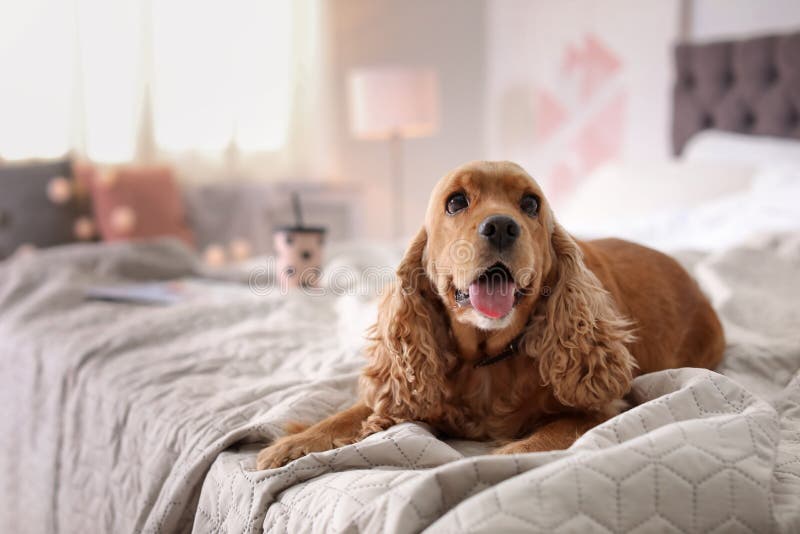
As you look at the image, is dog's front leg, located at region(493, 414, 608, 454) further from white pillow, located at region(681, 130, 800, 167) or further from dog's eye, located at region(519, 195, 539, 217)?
white pillow, located at region(681, 130, 800, 167)

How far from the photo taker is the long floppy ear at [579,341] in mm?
1167

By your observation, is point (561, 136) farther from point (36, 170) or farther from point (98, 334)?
point (98, 334)

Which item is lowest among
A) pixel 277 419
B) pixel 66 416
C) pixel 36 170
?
pixel 66 416

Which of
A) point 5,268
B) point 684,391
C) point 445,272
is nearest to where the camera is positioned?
point 684,391

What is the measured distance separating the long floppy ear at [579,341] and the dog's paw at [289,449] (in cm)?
38

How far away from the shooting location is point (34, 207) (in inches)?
130

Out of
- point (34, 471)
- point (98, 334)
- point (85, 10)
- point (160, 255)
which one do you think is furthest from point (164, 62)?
point (34, 471)

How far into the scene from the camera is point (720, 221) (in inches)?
106

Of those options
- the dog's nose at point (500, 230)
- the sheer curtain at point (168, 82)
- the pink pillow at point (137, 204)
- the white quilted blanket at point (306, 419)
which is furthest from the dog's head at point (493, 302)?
the sheer curtain at point (168, 82)

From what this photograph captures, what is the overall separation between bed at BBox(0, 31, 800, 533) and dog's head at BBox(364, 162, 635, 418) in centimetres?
10

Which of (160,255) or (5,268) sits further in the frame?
(160,255)

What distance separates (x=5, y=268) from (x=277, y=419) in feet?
5.64

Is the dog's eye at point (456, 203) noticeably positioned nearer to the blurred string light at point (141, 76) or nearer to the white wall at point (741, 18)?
the white wall at point (741, 18)

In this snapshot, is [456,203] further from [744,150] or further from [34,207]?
[34,207]
